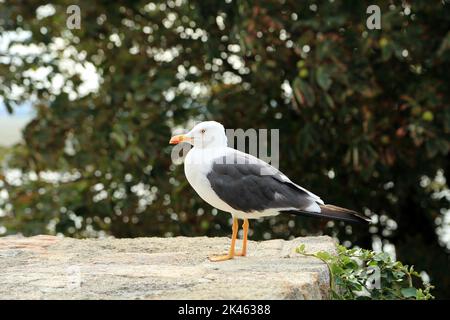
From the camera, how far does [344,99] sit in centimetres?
538

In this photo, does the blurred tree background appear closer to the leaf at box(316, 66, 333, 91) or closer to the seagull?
the leaf at box(316, 66, 333, 91)

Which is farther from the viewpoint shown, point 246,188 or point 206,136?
point 206,136

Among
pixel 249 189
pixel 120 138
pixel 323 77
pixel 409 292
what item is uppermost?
pixel 323 77

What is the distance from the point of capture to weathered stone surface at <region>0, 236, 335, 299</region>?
2973mm

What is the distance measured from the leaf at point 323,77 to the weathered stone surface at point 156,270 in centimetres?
115

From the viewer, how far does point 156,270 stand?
11.1 feet

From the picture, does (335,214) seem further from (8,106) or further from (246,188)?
(8,106)

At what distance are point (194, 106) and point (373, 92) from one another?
1.26 m

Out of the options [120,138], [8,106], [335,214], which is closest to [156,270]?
[335,214]

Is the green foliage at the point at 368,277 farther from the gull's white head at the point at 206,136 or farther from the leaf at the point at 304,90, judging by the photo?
the leaf at the point at 304,90

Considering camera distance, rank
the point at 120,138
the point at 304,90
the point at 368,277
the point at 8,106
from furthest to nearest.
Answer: the point at 8,106 → the point at 120,138 → the point at 304,90 → the point at 368,277

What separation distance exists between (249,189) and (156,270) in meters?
0.53
